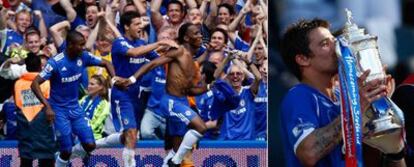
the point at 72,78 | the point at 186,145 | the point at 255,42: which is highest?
the point at 255,42

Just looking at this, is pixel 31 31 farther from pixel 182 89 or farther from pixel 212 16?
pixel 212 16

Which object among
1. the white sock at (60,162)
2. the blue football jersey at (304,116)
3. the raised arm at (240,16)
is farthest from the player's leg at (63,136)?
the blue football jersey at (304,116)

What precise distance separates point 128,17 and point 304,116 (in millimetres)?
4417

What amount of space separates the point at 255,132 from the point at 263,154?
0.57 feet

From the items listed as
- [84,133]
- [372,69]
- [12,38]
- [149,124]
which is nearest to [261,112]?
[149,124]

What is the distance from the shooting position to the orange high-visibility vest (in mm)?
8258

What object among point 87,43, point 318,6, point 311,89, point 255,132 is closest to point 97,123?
point 87,43

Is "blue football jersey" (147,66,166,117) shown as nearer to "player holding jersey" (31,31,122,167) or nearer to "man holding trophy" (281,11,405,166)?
"player holding jersey" (31,31,122,167)

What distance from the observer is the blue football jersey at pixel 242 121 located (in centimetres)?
822

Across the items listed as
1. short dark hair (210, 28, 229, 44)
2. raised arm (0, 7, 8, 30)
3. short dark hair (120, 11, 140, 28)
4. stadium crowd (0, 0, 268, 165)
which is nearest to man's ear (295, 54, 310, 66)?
stadium crowd (0, 0, 268, 165)

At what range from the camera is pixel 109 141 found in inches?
325

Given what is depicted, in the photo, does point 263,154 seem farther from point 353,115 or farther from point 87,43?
point 353,115

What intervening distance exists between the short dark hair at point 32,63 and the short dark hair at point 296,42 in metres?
4.34

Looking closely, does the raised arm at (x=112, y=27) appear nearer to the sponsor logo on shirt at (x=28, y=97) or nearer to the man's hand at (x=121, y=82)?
the man's hand at (x=121, y=82)
